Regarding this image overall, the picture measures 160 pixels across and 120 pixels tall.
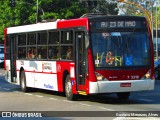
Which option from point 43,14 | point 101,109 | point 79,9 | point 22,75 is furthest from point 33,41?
point 79,9

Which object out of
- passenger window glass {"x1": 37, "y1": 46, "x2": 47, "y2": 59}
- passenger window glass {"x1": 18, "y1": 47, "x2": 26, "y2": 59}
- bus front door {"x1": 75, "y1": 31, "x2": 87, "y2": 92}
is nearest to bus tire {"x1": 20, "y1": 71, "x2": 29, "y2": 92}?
passenger window glass {"x1": 18, "y1": 47, "x2": 26, "y2": 59}

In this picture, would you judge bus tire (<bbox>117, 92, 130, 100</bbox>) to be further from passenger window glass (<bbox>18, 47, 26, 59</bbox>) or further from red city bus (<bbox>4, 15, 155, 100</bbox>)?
passenger window glass (<bbox>18, 47, 26, 59</bbox>)

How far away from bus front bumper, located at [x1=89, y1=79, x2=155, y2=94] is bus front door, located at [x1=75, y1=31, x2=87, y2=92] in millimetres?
714

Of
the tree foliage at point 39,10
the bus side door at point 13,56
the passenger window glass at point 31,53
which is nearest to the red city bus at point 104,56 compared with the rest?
the passenger window glass at point 31,53

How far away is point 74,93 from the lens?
1720 cm

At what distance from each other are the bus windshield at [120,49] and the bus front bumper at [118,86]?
0.56 meters

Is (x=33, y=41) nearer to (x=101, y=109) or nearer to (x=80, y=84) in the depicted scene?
(x=80, y=84)

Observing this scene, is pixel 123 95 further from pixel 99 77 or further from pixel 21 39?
pixel 21 39

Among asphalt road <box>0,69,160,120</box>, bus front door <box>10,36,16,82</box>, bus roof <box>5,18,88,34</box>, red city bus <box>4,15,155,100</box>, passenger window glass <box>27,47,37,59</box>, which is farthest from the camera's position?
bus front door <box>10,36,16,82</box>

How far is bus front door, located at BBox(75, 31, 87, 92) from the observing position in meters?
16.6

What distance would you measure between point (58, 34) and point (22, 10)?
4802 centimetres

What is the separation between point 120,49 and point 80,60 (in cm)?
144

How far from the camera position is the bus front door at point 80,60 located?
16.6 metres

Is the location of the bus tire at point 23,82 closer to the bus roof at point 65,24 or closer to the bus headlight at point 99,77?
the bus roof at point 65,24
